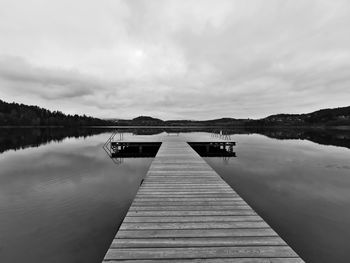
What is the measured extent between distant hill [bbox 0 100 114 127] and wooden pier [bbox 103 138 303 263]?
388ft

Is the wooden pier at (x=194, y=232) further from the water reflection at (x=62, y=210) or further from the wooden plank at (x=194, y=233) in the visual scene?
the water reflection at (x=62, y=210)

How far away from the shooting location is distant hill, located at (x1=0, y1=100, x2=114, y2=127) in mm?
93188

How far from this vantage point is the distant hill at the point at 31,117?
3669 inches

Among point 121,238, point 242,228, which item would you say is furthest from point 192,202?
point 121,238

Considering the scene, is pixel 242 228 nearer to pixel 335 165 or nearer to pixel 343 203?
pixel 343 203

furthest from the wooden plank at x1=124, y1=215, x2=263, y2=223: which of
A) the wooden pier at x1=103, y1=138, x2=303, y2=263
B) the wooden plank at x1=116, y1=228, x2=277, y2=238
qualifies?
the wooden plank at x1=116, y1=228, x2=277, y2=238

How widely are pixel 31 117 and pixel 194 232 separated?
125 metres

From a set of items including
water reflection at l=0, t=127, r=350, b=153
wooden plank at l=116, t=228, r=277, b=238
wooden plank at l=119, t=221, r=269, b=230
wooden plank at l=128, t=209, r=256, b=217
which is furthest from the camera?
water reflection at l=0, t=127, r=350, b=153

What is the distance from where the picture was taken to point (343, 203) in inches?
342

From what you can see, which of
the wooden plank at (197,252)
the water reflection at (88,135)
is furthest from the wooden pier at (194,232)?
the water reflection at (88,135)

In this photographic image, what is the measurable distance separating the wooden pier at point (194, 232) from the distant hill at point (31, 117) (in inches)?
4652

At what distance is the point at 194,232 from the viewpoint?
12.4 ft

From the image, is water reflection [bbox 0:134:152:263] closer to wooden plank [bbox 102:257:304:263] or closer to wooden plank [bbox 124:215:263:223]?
wooden plank [bbox 124:215:263:223]

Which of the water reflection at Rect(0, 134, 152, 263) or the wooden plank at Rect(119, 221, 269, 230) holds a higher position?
the wooden plank at Rect(119, 221, 269, 230)
